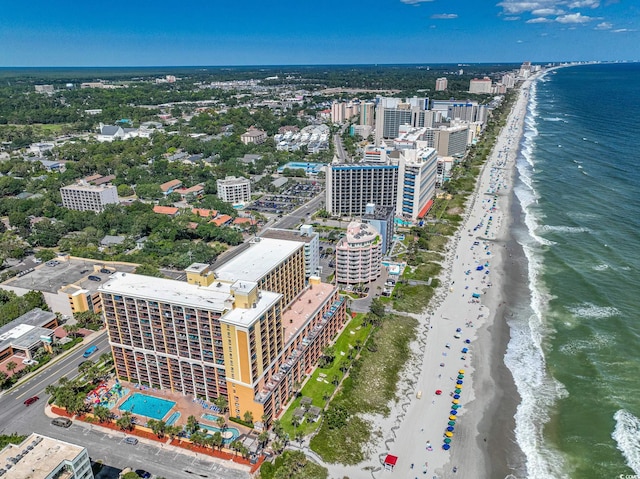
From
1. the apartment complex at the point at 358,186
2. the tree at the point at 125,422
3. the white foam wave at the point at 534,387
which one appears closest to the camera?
the white foam wave at the point at 534,387

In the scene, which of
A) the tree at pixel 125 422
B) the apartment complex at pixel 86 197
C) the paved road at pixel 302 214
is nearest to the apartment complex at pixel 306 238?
the paved road at pixel 302 214

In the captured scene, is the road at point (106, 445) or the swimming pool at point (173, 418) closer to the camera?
the road at point (106, 445)

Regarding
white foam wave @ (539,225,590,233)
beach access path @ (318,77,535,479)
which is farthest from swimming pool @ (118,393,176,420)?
white foam wave @ (539,225,590,233)

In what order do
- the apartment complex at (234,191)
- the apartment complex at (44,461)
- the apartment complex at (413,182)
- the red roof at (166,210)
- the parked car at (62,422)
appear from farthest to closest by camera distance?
the apartment complex at (234,191), the red roof at (166,210), the apartment complex at (413,182), the parked car at (62,422), the apartment complex at (44,461)

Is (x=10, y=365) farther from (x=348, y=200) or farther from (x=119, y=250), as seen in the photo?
(x=348, y=200)

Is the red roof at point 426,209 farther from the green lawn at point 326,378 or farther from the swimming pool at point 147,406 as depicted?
the swimming pool at point 147,406

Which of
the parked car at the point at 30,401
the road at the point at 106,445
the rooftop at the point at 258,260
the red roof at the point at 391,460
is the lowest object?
the red roof at the point at 391,460

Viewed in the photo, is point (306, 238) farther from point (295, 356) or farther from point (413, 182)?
point (413, 182)

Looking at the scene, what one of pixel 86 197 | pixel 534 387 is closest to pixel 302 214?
pixel 86 197
